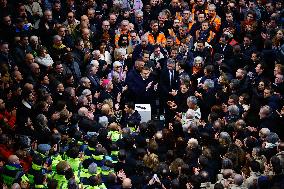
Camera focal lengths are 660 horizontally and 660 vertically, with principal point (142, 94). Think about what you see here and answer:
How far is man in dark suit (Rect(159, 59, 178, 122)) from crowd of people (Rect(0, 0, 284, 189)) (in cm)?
2

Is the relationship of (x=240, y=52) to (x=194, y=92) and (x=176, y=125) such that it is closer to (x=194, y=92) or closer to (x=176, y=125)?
(x=194, y=92)

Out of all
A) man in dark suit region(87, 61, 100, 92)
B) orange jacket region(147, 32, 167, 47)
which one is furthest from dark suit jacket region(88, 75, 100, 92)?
orange jacket region(147, 32, 167, 47)

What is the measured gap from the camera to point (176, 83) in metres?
15.5

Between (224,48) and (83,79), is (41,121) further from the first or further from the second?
(224,48)

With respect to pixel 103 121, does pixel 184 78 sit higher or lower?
higher

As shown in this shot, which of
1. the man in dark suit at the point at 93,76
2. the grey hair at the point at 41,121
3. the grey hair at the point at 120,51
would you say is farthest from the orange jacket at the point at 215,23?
the grey hair at the point at 41,121

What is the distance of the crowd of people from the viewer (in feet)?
41.8

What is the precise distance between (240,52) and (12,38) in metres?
5.61

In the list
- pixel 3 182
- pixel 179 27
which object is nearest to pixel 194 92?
pixel 179 27

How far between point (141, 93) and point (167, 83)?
664mm

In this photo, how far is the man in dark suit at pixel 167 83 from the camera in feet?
50.8

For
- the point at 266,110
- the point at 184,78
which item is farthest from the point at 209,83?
the point at 266,110

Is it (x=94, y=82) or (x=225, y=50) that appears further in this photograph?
(x=225, y=50)

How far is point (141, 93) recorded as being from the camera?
15375 mm
